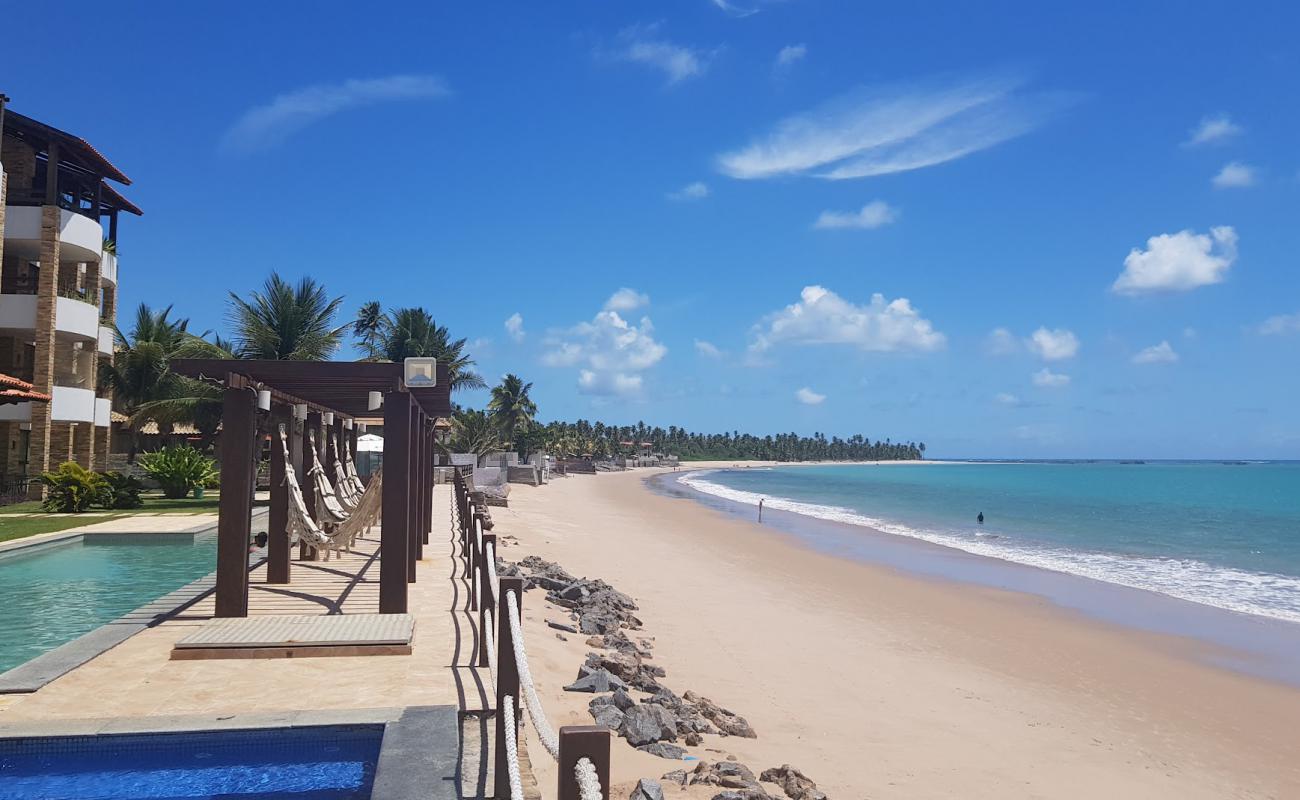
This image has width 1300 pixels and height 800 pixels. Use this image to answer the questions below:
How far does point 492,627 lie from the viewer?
213 inches

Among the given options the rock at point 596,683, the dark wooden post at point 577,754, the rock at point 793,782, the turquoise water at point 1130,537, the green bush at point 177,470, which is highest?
the green bush at point 177,470

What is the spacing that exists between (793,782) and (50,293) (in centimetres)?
2353

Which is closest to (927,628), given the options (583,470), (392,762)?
(392,762)

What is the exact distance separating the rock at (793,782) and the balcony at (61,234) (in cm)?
2430

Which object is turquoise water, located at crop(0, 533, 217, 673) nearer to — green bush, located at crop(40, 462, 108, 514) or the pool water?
the pool water

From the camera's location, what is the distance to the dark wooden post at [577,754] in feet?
7.18

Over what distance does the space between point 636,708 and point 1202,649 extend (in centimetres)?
933

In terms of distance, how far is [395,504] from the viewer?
740 cm

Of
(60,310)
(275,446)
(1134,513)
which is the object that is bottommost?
(1134,513)

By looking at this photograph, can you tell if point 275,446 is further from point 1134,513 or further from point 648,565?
point 1134,513

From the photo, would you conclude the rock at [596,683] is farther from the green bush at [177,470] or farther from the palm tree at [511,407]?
the palm tree at [511,407]

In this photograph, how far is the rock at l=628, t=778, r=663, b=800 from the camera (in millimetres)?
4395

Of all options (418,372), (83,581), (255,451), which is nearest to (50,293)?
(83,581)

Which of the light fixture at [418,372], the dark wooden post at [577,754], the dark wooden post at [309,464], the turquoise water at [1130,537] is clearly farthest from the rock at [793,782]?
the turquoise water at [1130,537]
